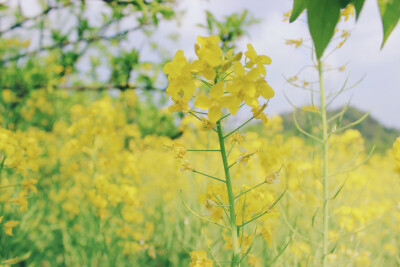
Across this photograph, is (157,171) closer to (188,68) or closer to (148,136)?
(148,136)

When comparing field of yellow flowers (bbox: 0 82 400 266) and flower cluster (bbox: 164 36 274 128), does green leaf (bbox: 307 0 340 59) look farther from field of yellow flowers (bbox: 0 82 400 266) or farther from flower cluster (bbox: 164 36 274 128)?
field of yellow flowers (bbox: 0 82 400 266)

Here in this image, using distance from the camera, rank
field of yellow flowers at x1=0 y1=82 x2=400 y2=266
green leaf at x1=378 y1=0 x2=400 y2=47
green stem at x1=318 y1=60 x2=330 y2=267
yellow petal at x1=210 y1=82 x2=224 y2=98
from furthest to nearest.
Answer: field of yellow flowers at x1=0 y1=82 x2=400 y2=266 → green stem at x1=318 y1=60 x2=330 y2=267 → yellow petal at x1=210 y1=82 x2=224 y2=98 → green leaf at x1=378 y1=0 x2=400 y2=47

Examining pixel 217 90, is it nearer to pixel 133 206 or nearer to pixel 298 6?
pixel 298 6

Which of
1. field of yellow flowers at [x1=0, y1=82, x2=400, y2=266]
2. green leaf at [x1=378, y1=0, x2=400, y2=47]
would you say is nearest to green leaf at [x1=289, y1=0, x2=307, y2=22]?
green leaf at [x1=378, y1=0, x2=400, y2=47]

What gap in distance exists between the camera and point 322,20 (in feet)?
1.47

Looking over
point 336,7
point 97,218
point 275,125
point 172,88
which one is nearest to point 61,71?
point 97,218

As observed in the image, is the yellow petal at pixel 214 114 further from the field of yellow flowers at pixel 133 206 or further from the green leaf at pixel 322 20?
the green leaf at pixel 322 20

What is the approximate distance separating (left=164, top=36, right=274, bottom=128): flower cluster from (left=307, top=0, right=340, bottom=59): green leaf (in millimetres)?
375

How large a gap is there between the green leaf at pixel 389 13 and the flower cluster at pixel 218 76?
1.33 feet

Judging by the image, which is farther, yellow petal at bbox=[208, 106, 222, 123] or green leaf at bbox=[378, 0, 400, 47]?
yellow petal at bbox=[208, 106, 222, 123]

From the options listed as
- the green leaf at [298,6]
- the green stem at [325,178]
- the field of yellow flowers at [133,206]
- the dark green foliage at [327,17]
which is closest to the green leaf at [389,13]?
the dark green foliage at [327,17]

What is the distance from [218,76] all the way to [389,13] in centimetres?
51

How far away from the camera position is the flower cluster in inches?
32.7

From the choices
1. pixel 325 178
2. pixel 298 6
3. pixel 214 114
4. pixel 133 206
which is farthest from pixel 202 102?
pixel 133 206
